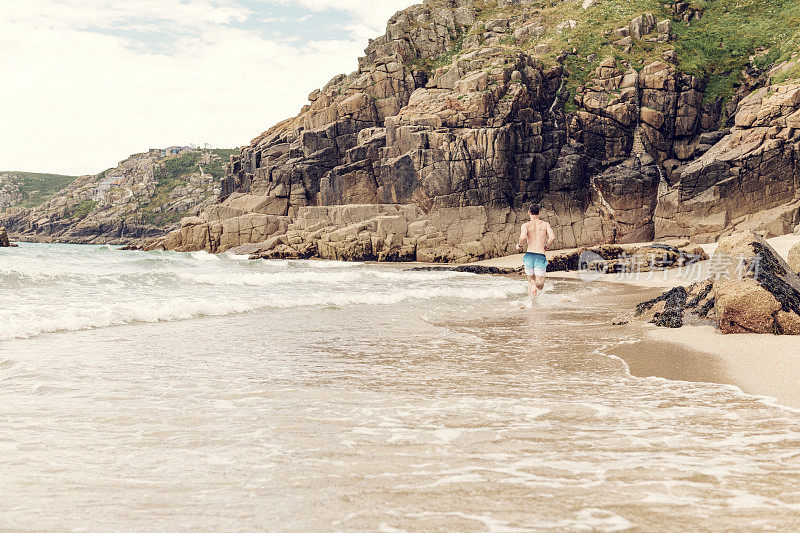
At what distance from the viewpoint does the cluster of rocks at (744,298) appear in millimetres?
6336

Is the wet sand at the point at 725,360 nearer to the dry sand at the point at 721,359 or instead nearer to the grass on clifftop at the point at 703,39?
the dry sand at the point at 721,359

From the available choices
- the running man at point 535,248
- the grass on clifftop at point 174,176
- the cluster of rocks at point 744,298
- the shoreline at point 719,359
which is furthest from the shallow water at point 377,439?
the grass on clifftop at point 174,176

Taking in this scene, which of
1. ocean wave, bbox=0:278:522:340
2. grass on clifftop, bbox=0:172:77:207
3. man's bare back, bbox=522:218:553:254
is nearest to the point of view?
ocean wave, bbox=0:278:522:340

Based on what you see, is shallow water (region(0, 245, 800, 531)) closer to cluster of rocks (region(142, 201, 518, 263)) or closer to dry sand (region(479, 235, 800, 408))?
dry sand (region(479, 235, 800, 408))

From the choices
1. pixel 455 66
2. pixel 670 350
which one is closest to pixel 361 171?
pixel 455 66

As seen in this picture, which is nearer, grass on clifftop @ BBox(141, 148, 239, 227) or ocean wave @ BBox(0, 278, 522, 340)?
ocean wave @ BBox(0, 278, 522, 340)

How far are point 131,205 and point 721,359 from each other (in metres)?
112

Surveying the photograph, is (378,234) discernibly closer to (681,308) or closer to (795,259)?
(795,259)

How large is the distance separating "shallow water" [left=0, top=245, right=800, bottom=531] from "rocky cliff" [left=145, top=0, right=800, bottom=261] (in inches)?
1044

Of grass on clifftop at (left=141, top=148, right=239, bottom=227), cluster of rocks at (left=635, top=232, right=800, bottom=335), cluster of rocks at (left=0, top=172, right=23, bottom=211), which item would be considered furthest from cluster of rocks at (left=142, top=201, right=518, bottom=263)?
cluster of rocks at (left=0, top=172, right=23, bottom=211)

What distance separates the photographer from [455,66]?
36.9m

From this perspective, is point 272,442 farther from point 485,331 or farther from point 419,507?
point 485,331

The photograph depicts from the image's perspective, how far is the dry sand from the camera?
15.1ft

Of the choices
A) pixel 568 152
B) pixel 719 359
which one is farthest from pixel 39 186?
pixel 719 359
